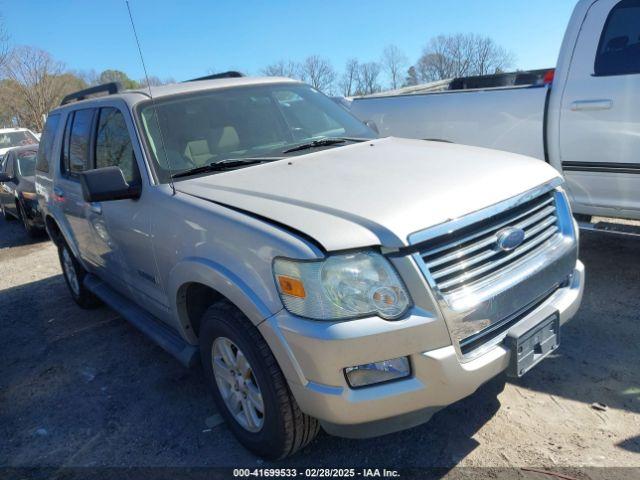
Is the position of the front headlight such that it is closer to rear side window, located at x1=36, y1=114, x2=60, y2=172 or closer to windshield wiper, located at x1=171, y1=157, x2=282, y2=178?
windshield wiper, located at x1=171, y1=157, x2=282, y2=178

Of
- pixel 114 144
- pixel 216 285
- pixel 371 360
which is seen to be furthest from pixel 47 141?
pixel 371 360

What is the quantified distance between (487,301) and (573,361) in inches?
56.8

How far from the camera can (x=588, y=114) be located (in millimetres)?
4004

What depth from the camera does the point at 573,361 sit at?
10.4 feet

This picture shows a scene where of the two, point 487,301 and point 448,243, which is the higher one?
point 448,243

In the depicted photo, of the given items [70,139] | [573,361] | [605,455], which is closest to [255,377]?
[605,455]

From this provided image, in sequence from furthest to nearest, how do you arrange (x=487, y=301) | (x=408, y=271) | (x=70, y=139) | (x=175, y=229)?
(x=70, y=139)
(x=175, y=229)
(x=487, y=301)
(x=408, y=271)

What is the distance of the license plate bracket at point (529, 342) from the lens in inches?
87.1

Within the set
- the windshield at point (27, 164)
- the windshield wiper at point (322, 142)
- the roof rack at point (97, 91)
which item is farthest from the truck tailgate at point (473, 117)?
the windshield at point (27, 164)

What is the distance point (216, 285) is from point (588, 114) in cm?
326

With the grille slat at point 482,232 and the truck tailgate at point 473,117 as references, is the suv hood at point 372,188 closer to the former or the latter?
the grille slat at point 482,232

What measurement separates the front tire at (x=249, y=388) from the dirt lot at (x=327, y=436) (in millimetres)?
201

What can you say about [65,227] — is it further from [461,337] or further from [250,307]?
[461,337]

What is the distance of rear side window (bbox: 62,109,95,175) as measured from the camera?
13.2 feet
